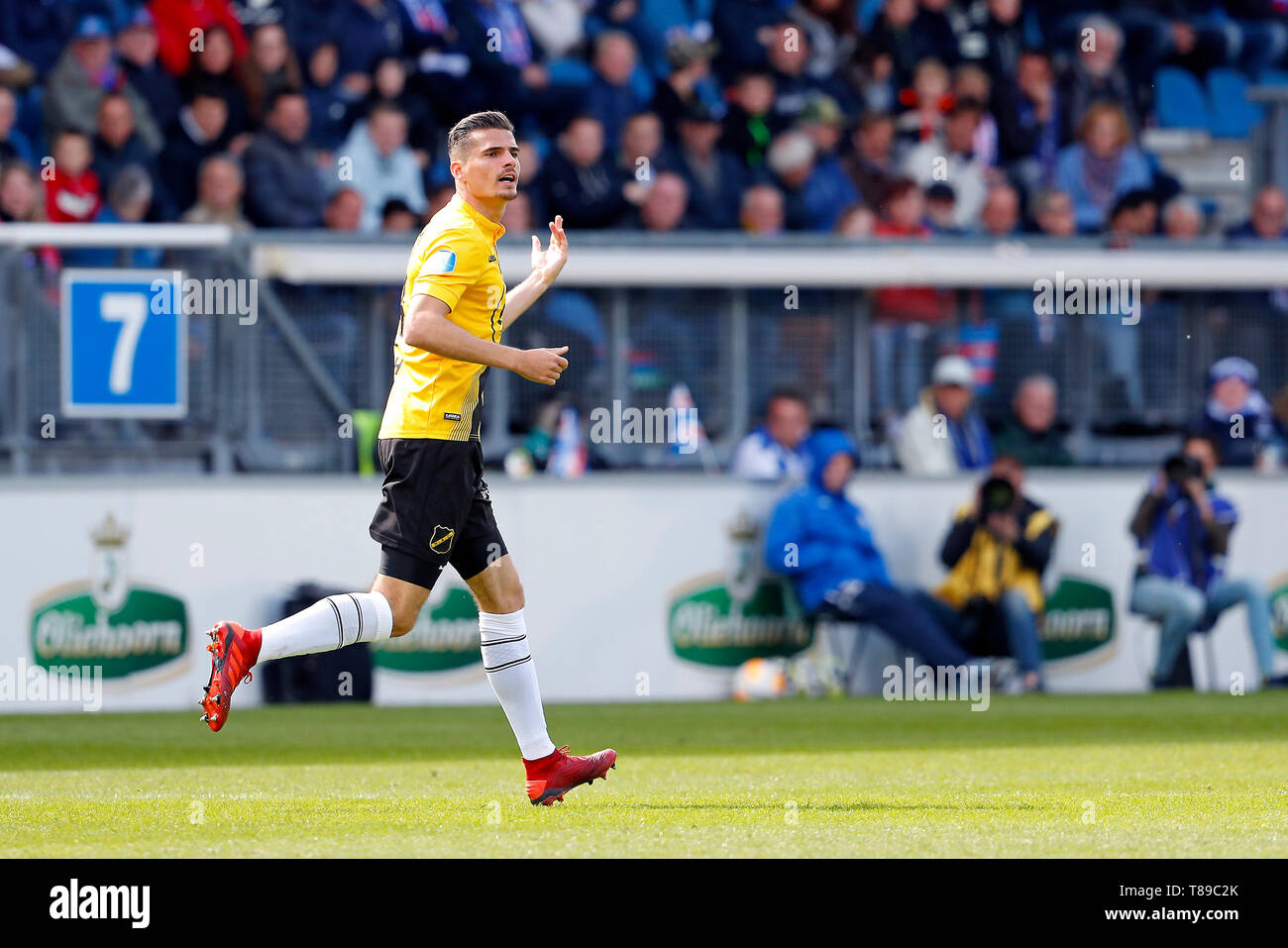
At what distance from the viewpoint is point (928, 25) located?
17828 mm

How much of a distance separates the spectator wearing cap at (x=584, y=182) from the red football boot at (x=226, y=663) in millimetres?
7368

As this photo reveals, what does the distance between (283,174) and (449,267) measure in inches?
286

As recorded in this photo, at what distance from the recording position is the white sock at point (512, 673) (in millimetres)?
7480

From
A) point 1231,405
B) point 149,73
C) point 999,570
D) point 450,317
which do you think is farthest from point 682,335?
point 450,317

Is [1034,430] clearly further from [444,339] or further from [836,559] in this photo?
[444,339]

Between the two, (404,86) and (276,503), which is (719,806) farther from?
(404,86)

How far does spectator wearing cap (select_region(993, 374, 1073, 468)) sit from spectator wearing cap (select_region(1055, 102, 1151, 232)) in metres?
2.83

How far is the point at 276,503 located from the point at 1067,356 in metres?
5.28

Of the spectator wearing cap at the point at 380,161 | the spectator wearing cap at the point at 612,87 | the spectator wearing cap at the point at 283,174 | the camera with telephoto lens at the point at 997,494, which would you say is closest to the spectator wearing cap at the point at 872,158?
the spectator wearing cap at the point at 612,87

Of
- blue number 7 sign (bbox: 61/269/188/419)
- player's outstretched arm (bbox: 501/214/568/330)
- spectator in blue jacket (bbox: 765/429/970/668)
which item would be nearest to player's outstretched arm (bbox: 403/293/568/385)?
player's outstretched arm (bbox: 501/214/568/330)

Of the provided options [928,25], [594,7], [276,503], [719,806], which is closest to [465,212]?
[719,806]

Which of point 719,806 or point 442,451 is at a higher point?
point 442,451

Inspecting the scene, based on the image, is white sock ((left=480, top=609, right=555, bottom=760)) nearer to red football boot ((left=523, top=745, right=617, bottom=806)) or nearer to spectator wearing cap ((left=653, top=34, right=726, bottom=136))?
red football boot ((left=523, top=745, right=617, bottom=806))

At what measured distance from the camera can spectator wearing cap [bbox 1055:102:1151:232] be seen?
16484mm
